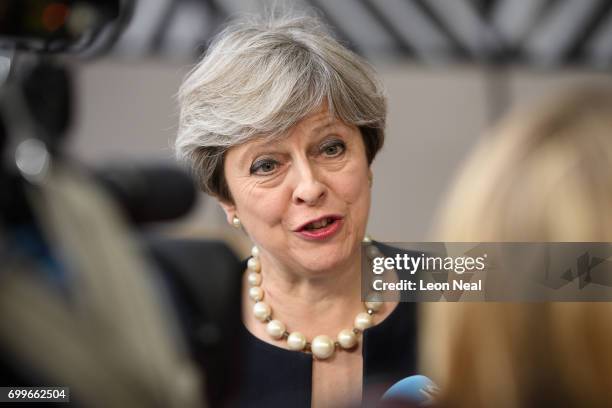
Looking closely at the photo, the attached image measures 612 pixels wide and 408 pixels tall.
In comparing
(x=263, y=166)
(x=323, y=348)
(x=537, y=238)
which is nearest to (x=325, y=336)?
(x=323, y=348)

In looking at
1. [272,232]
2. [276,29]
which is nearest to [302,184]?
[272,232]

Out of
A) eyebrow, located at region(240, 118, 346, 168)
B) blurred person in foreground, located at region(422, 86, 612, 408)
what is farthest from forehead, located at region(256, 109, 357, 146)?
blurred person in foreground, located at region(422, 86, 612, 408)

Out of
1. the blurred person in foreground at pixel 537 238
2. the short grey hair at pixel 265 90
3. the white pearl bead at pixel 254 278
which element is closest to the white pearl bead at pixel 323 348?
the white pearl bead at pixel 254 278

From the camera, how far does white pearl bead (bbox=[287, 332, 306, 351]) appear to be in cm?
93

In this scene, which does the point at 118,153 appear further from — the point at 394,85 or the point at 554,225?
the point at 554,225

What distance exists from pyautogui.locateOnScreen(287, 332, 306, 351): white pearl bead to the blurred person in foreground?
1.42 ft

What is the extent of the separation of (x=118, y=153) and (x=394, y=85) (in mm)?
379

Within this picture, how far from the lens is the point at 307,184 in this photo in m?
0.87

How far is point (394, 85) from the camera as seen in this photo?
38.7 inches

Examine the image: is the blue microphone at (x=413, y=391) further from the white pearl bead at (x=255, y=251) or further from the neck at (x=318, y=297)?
the white pearl bead at (x=255, y=251)

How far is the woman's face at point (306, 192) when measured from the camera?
0.87m

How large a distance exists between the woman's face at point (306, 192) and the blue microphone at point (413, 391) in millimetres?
163

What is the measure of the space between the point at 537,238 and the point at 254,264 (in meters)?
0.52

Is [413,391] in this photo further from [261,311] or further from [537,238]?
[537,238]
